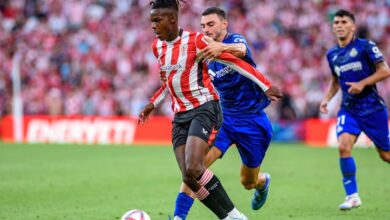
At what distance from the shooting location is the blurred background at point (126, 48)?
26.2 metres

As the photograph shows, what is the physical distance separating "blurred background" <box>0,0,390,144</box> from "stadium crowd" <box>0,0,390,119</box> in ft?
0.12

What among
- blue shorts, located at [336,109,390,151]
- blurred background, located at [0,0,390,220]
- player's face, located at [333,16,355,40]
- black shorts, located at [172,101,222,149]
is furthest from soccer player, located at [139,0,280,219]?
blurred background, located at [0,0,390,220]

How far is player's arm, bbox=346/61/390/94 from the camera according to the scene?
10.2 metres

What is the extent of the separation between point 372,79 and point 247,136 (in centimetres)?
233

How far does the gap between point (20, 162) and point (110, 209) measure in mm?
8814

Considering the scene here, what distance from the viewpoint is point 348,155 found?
10.4 m

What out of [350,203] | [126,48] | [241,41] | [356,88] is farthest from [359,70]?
[126,48]

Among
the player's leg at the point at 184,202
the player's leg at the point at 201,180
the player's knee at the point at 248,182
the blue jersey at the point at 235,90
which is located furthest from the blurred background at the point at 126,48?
the player's leg at the point at 201,180

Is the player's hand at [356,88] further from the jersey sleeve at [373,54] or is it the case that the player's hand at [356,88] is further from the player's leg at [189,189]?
the player's leg at [189,189]

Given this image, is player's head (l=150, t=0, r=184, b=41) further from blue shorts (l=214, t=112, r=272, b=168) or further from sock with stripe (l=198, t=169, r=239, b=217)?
blue shorts (l=214, t=112, r=272, b=168)

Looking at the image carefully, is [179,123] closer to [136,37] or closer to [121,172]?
[121,172]

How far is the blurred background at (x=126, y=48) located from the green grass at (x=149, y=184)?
5.23 meters

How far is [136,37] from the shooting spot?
30.1 metres

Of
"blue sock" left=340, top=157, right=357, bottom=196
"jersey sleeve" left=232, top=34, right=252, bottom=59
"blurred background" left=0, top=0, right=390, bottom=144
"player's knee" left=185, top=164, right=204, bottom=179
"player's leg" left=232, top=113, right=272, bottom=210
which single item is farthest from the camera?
"blurred background" left=0, top=0, right=390, bottom=144
